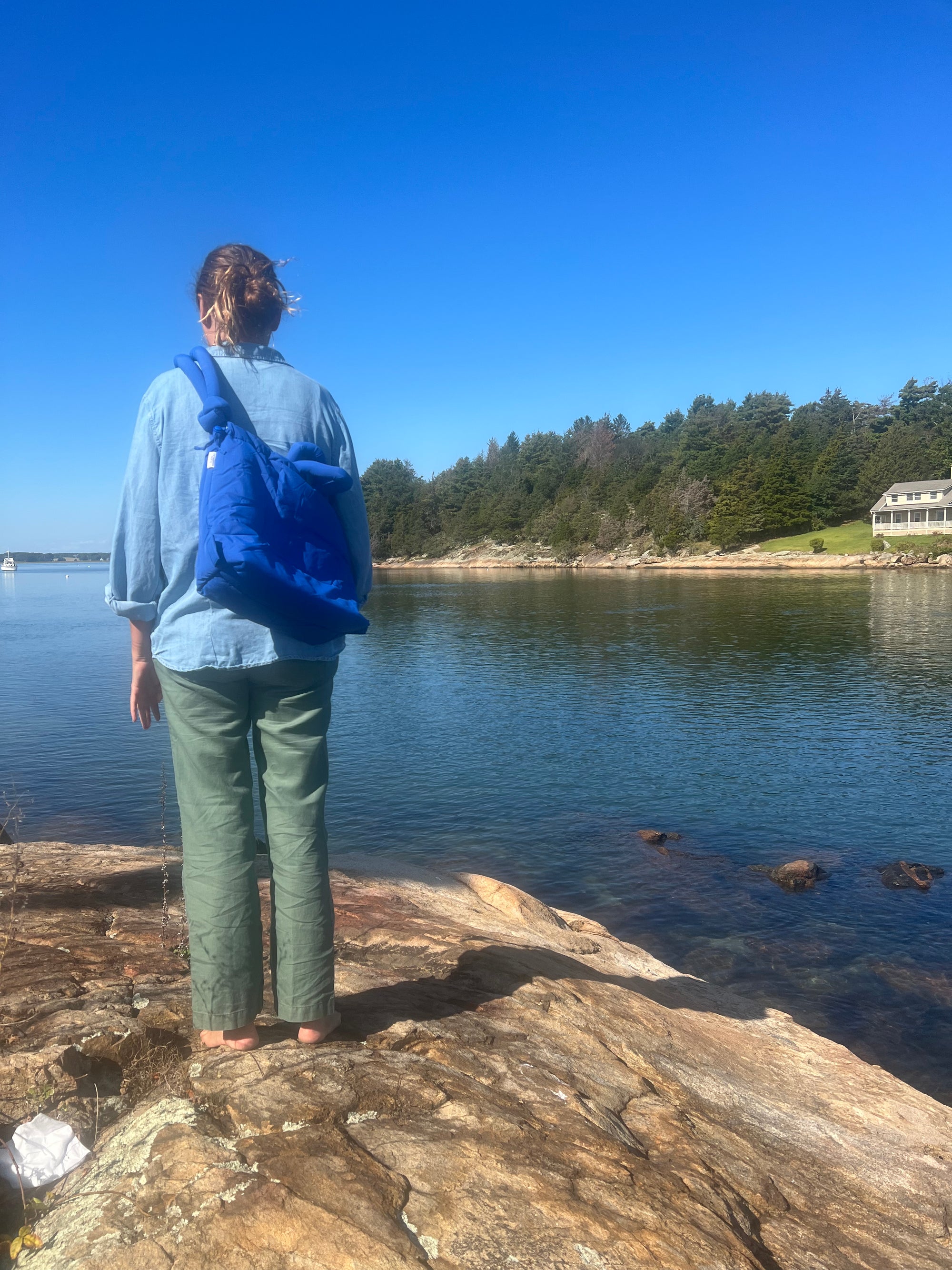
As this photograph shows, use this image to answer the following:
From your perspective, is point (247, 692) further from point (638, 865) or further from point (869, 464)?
point (869, 464)

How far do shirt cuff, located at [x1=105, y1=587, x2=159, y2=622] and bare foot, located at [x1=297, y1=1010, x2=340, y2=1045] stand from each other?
1661mm

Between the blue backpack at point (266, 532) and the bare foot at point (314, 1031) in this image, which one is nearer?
the blue backpack at point (266, 532)

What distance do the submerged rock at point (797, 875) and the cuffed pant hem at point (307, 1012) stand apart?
9621 mm

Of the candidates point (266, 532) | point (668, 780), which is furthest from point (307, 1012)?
point (668, 780)

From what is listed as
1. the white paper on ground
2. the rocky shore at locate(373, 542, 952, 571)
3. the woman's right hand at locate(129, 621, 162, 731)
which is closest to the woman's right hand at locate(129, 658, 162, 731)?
the woman's right hand at locate(129, 621, 162, 731)

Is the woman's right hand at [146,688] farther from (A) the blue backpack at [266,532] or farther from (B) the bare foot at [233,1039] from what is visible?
(B) the bare foot at [233,1039]

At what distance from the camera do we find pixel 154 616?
335cm

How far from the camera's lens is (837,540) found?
89.3m

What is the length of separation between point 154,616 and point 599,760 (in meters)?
15.7

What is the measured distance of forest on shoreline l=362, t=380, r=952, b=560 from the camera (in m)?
99.2

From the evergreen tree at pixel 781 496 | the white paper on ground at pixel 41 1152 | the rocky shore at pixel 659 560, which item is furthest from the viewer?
the evergreen tree at pixel 781 496

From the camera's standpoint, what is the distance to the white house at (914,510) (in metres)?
87.3

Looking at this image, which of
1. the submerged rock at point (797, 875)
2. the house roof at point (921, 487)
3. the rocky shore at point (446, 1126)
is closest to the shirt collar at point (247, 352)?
the rocky shore at point (446, 1126)

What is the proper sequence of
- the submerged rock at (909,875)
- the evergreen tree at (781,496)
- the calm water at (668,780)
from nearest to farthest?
the calm water at (668,780) → the submerged rock at (909,875) → the evergreen tree at (781,496)
